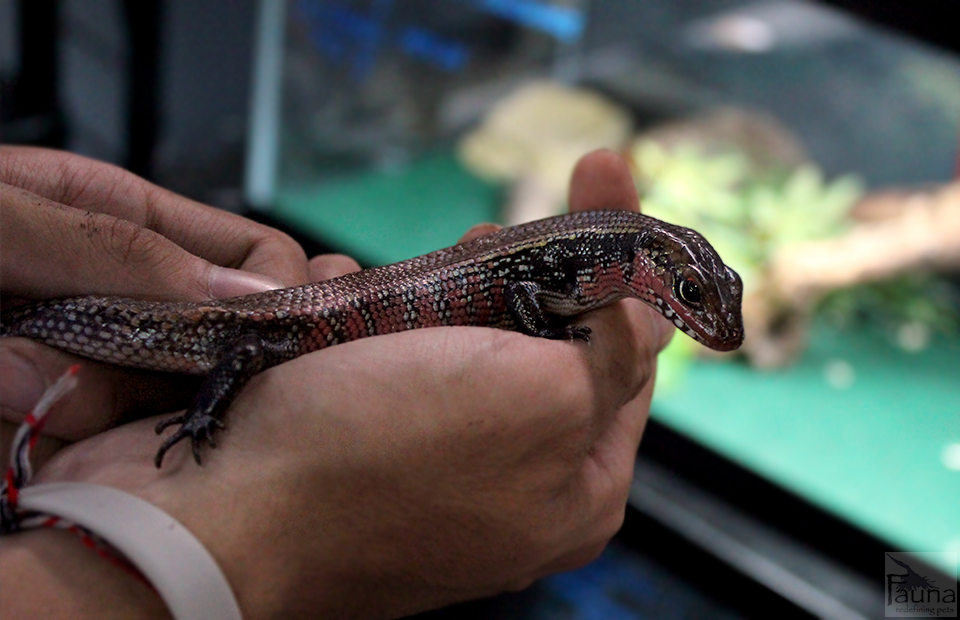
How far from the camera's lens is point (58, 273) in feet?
5.46

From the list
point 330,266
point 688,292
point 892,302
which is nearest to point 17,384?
point 330,266

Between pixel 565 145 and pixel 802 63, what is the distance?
133cm

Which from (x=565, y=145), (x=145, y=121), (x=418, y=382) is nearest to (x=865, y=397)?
(x=565, y=145)

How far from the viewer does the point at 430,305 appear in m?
1.94

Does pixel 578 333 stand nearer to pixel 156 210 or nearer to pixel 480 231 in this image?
pixel 480 231

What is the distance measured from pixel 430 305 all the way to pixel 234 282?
1.41 feet

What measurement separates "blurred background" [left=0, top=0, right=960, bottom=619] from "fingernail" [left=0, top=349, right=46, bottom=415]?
52.4 inches

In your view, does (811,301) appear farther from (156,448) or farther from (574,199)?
(156,448)

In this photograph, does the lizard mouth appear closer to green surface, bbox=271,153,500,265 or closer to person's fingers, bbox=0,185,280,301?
person's fingers, bbox=0,185,280,301

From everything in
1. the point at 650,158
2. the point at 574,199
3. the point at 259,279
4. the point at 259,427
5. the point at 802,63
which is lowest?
the point at 259,427

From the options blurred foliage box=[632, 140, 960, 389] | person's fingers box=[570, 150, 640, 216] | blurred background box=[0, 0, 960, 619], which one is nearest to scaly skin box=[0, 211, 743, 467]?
person's fingers box=[570, 150, 640, 216]

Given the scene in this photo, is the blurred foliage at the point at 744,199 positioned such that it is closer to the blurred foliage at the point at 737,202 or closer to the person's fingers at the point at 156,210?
the blurred foliage at the point at 737,202

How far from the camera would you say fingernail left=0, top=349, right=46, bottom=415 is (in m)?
1.61

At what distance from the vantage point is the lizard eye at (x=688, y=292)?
5.95 feet
